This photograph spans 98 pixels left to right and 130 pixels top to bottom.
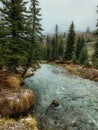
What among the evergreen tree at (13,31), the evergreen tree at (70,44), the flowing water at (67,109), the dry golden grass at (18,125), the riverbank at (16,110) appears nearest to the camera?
the dry golden grass at (18,125)

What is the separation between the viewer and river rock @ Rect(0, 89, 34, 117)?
13.3 metres

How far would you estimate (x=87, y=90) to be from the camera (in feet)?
70.0

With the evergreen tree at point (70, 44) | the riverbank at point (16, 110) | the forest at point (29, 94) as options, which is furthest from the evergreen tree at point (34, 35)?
the evergreen tree at point (70, 44)

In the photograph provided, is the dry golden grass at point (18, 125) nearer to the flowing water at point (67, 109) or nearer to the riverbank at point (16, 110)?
the riverbank at point (16, 110)

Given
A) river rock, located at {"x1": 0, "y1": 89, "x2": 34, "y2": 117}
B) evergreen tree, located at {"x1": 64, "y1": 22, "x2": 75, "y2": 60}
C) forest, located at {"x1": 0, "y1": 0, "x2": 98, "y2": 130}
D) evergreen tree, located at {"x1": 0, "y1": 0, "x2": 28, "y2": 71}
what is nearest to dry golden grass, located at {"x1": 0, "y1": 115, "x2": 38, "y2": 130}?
forest, located at {"x1": 0, "y1": 0, "x2": 98, "y2": 130}

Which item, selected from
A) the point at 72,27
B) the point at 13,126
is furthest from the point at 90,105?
the point at 72,27

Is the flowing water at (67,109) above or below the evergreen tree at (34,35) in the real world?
below

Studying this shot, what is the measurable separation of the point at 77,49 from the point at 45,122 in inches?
2433

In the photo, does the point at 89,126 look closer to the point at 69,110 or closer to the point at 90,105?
the point at 69,110

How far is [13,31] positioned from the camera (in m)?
22.2

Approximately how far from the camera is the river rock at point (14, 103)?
43.8 ft

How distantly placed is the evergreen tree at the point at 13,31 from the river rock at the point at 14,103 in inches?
271

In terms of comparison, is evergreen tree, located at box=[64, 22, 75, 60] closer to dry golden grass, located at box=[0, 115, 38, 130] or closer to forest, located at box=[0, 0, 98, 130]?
forest, located at box=[0, 0, 98, 130]

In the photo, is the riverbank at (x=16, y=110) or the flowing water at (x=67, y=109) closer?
the riverbank at (x=16, y=110)
